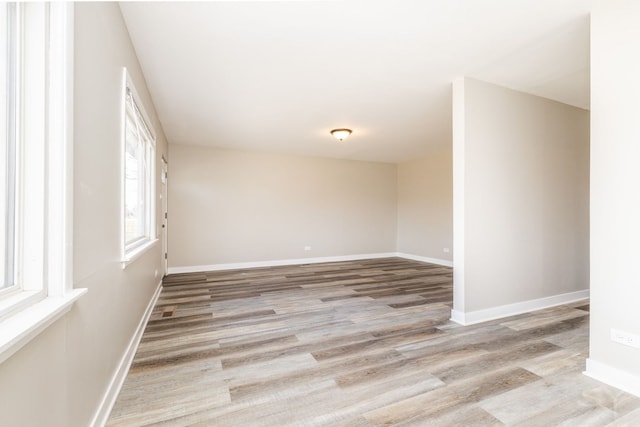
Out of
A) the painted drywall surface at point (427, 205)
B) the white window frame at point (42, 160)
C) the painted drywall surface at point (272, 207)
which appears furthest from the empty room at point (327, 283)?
the painted drywall surface at point (427, 205)

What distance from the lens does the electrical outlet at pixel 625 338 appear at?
1.72m

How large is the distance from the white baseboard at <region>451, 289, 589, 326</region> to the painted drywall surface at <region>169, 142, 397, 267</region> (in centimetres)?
402

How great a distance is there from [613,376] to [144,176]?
14.8 ft

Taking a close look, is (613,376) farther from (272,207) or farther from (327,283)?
(272,207)

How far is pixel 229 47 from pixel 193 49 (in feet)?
1.00

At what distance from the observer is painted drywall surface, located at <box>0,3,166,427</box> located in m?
0.91

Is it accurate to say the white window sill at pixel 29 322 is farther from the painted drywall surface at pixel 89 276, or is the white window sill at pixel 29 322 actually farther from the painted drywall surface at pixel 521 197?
the painted drywall surface at pixel 521 197

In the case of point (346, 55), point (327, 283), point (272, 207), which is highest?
point (346, 55)

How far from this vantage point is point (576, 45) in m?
2.32

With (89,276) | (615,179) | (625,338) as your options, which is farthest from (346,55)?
(625,338)

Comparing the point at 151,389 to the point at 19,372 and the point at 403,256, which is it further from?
the point at 403,256

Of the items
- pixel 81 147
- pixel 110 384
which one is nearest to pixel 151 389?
pixel 110 384

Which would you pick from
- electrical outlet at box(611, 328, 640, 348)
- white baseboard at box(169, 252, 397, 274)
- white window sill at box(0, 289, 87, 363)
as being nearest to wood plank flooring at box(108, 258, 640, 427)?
electrical outlet at box(611, 328, 640, 348)

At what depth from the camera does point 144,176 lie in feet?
11.0
